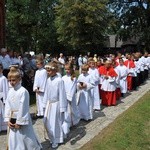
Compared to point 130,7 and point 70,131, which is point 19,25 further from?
point 70,131

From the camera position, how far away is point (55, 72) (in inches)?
358

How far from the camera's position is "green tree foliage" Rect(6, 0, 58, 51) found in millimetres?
48906

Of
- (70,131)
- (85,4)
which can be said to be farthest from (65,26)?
(70,131)

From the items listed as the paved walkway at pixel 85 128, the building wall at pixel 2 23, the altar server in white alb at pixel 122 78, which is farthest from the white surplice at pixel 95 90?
the building wall at pixel 2 23

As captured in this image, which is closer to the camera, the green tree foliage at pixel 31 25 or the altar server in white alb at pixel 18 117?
the altar server in white alb at pixel 18 117

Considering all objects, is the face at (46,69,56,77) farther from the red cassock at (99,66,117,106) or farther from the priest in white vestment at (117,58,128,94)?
the priest in white vestment at (117,58,128,94)

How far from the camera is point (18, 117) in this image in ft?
24.7

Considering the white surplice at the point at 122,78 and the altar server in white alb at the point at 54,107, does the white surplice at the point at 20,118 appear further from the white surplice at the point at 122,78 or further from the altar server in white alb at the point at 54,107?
the white surplice at the point at 122,78

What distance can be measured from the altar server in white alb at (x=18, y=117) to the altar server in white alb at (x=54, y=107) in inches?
53.2

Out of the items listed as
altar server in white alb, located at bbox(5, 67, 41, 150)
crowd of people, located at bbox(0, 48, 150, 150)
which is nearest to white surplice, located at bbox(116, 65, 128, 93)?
crowd of people, located at bbox(0, 48, 150, 150)

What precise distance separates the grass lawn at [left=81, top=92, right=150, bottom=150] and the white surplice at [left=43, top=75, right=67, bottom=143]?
71cm

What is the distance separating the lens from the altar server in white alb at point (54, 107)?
9039 mm

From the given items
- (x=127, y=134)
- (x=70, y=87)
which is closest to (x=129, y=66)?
(x=127, y=134)

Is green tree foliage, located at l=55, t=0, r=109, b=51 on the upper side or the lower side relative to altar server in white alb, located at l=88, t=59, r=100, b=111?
upper
